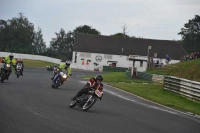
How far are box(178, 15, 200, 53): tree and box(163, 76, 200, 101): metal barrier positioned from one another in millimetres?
82113

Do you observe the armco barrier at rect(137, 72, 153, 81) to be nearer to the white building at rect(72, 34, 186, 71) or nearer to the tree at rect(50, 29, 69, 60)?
the white building at rect(72, 34, 186, 71)

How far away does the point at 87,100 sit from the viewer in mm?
16688

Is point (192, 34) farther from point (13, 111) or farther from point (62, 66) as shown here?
point (13, 111)

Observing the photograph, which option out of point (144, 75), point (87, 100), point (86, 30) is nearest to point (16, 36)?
point (86, 30)

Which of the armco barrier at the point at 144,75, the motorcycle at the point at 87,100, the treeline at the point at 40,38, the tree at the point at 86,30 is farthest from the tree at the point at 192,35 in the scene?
the motorcycle at the point at 87,100

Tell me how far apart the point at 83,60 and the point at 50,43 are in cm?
7567

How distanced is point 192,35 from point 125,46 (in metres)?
24.9

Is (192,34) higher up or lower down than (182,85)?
higher up

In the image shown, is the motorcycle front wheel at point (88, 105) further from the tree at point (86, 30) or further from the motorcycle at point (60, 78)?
the tree at point (86, 30)

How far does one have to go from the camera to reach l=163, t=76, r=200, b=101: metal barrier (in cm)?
2692

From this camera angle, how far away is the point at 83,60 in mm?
101500

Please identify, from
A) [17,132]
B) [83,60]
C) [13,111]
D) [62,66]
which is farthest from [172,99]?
[83,60]

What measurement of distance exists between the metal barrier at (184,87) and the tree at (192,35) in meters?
82.1

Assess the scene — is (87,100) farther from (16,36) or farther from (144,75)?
(16,36)
